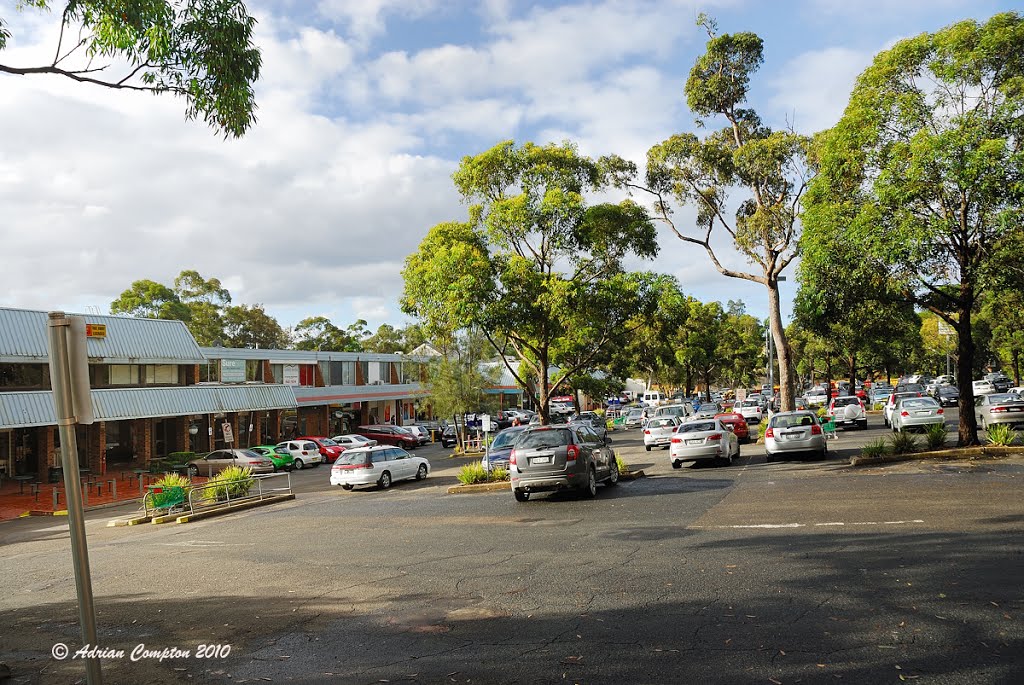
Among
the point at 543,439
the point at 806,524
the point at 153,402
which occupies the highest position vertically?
the point at 153,402

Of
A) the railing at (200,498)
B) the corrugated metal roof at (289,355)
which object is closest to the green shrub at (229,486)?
the railing at (200,498)

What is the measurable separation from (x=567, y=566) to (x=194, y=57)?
7.49 m

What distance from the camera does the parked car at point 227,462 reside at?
33812 millimetres

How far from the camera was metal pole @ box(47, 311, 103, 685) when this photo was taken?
4531 millimetres

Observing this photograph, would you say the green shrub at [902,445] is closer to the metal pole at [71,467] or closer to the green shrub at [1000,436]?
the green shrub at [1000,436]

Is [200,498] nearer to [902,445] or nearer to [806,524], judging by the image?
[806,524]

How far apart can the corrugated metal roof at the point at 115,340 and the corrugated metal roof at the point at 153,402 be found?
1684mm

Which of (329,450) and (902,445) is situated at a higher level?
(902,445)

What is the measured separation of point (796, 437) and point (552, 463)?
30.2ft

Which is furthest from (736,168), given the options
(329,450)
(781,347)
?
(329,450)

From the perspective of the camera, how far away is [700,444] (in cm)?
2255

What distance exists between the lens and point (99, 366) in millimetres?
35500

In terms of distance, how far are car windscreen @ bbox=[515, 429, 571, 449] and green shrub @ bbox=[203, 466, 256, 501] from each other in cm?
893

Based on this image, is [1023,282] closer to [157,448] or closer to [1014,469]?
[1014,469]
